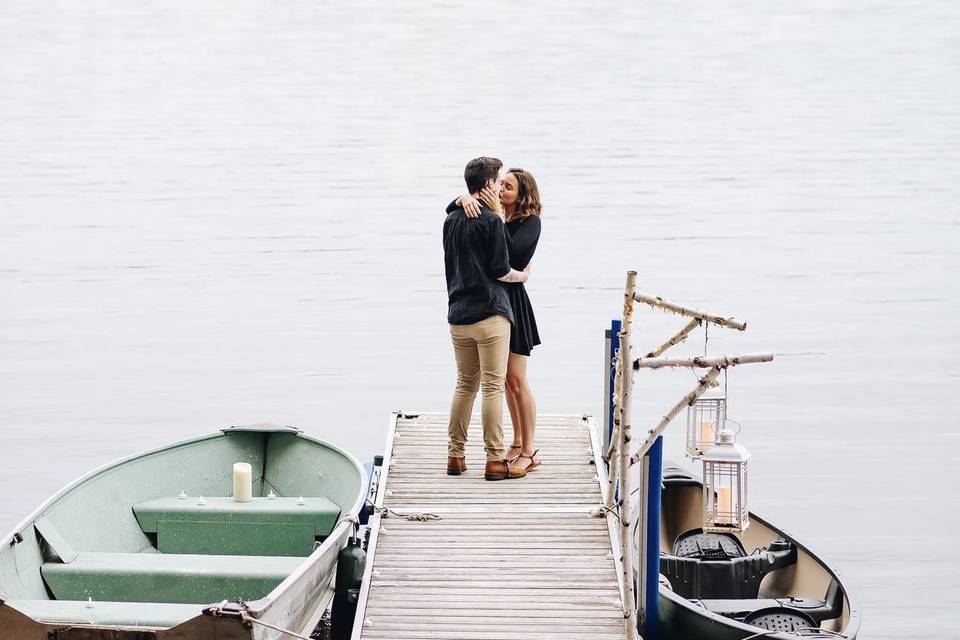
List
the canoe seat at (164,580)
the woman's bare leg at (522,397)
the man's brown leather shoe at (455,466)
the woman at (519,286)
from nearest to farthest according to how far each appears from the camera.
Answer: the canoe seat at (164,580)
the woman at (519,286)
the woman's bare leg at (522,397)
the man's brown leather shoe at (455,466)

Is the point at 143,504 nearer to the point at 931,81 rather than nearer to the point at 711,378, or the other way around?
the point at 711,378

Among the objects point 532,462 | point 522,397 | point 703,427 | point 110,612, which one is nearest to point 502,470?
point 532,462

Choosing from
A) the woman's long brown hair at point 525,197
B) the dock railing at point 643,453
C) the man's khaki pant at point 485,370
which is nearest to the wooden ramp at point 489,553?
the dock railing at point 643,453

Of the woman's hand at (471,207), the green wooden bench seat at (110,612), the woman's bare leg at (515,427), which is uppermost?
the woman's hand at (471,207)

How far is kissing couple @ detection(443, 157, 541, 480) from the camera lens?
8.80 meters

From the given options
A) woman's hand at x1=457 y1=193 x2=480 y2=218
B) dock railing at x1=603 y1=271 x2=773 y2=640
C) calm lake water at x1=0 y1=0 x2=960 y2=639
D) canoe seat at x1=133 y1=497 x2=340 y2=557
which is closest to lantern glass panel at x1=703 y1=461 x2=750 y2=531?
dock railing at x1=603 y1=271 x2=773 y2=640

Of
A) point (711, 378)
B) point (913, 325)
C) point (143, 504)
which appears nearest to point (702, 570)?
point (711, 378)

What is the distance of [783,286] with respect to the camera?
20500 millimetres

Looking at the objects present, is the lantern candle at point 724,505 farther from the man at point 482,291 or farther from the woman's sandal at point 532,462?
the woman's sandal at point 532,462

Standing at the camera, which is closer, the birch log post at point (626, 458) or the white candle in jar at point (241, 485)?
the birch log post at point (626, 458)

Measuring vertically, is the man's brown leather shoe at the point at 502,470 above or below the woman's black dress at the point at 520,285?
below

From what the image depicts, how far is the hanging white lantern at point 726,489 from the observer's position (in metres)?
7.43

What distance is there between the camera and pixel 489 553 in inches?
339

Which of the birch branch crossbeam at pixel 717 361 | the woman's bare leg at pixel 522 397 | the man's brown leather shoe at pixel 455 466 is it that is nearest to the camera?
the birch branch crossbeam at pixel 717 361
